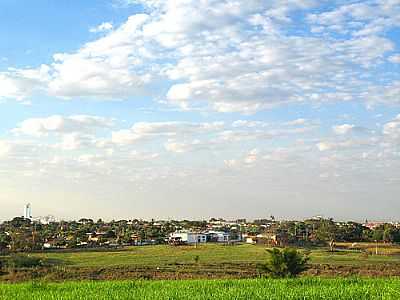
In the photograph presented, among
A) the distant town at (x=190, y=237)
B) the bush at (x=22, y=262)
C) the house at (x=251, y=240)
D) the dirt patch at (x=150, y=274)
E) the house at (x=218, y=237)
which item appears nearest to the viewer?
the dirt patch at (x=150, y=274)

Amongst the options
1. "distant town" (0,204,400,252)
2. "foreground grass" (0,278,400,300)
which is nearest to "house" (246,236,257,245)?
"distant town" (0,204,400,252)

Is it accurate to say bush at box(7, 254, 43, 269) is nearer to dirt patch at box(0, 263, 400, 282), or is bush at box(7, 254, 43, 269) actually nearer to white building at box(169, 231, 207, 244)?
dirt patch at box(0, 263, 400, 282)

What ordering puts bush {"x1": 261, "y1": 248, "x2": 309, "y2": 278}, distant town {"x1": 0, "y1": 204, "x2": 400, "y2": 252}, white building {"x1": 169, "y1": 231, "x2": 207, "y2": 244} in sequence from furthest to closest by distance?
white building {"x1": 169, "y1": 231, "x2": 207, "y2": 244} < distant town {"x1": 0, "y1": 204, "x2": 400, "y2": 252} < bush {"x1": 261, "y1": 248, "x2": 309, "y2": 278}

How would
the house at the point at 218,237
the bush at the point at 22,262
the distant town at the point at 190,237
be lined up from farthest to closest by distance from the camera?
1. the house at the point at 218,237
2. the distant town at the point at 190,237
3. the bush at the point at 22,262

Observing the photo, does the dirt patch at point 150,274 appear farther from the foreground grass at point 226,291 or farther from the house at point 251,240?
the house at point 251,240

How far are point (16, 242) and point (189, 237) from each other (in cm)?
3372

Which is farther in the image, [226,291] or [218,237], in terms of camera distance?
[218,237]

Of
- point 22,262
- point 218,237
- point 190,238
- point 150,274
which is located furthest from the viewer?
point 218,237

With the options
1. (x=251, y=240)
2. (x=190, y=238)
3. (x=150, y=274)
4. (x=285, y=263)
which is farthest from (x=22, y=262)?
(x=251, y=240)

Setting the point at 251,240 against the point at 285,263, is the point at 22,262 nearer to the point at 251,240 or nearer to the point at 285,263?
the point at 285,263

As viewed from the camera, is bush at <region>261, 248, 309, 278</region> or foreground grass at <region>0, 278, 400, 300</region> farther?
bush at <region>261, 248, 309, 278</region>

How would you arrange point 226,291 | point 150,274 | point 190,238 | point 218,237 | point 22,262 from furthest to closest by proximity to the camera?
point 218,237, point 190,238, point 22,262, point 150,274, point 226,291

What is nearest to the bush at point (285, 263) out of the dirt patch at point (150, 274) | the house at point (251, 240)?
the dirt patch at point (150, 274)

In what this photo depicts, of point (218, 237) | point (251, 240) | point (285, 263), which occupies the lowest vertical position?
point (285, 263)
